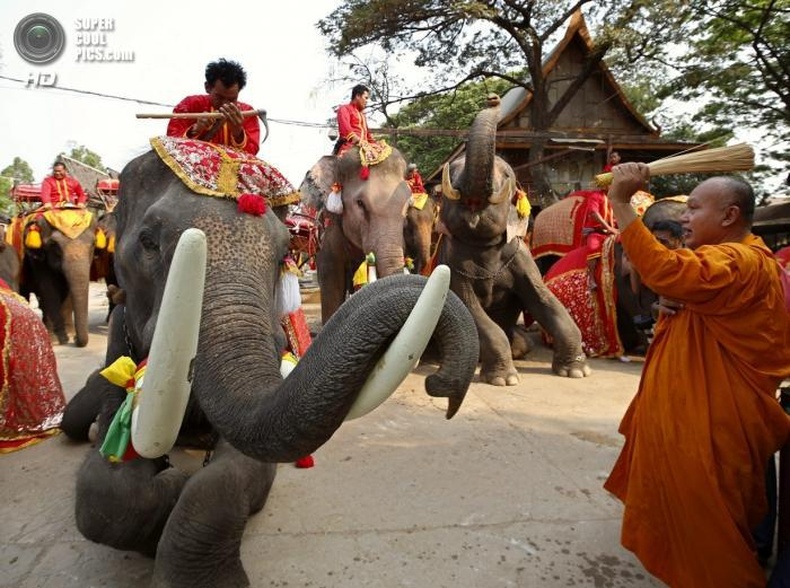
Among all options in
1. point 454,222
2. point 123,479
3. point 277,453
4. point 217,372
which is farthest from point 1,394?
point 454,222

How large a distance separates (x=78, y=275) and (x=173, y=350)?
Answer: 6.01 metres

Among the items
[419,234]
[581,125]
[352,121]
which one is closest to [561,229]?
[419,234]

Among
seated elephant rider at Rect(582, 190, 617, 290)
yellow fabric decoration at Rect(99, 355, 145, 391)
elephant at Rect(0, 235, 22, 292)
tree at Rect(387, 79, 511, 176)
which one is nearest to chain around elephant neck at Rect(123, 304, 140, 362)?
→ yellow fabric decoration at Rect(99, 355, 145, 391)

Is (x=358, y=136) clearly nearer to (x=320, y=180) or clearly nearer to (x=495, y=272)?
(x=320, y=180)

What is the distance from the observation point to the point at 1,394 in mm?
3346

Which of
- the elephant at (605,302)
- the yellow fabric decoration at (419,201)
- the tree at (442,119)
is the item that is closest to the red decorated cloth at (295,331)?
the elephant at (605,302)

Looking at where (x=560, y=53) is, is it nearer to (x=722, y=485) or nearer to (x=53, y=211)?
(x=53, y=211)

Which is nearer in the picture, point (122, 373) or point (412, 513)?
point (122, 373)

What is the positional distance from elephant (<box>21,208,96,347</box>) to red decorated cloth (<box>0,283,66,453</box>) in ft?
9.77

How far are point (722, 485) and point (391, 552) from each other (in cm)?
124

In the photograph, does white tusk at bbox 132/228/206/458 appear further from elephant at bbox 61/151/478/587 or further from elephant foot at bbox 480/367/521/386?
elephant foot at bbox 480/367/521/386

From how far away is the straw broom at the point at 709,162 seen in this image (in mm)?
2100

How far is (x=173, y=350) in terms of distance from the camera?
4.55 feet

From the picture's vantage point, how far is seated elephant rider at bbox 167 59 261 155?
2.82 m
